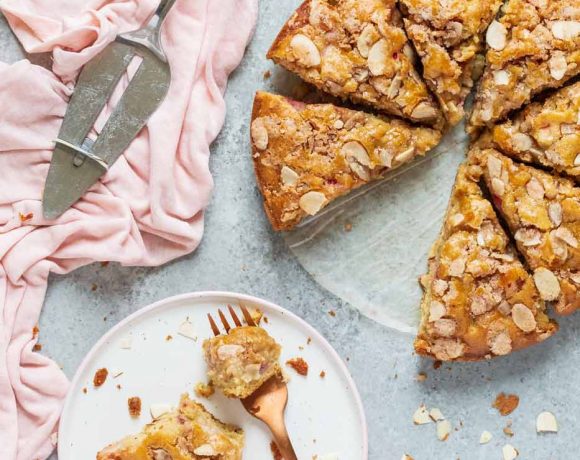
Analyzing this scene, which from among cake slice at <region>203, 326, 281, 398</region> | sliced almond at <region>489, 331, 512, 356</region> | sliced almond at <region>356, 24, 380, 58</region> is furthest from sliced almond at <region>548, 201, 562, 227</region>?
cake slice at <region>203, 326, 281, 398</region>

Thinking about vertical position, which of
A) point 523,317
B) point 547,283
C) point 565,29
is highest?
point 565,29

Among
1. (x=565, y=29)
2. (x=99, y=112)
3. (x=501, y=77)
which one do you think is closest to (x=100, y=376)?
(x=99, y=112)

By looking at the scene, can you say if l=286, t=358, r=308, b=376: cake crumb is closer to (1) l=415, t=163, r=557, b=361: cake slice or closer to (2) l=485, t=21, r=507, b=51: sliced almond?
(1) l=415, t=163, r=557, b=361: cake slice

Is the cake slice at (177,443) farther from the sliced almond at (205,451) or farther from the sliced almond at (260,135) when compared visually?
the sliced almond at (260,135)

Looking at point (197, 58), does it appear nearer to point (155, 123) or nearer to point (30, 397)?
point (155, 123)

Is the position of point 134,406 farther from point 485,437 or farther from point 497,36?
point 497,36

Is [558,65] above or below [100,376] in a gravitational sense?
above

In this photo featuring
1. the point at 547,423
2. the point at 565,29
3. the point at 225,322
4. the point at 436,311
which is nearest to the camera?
the point at 565,29
